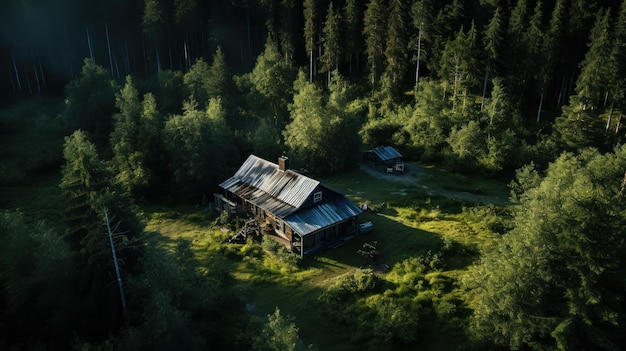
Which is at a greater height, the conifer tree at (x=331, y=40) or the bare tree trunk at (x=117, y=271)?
the conifer tree at (x=331, y=40)

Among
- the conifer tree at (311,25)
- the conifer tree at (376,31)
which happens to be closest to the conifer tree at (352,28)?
the conifer tree at (376,31)

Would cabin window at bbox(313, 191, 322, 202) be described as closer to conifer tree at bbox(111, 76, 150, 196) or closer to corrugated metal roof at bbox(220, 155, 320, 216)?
corrugated metal roof at bbox(220, 155, 320, 216)

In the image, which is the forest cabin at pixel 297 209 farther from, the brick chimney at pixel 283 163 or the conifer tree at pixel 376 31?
the conifer tree at pixel 376 31

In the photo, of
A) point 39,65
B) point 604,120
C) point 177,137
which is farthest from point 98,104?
point 604,120

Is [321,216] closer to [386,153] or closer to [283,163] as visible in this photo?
[283,163]

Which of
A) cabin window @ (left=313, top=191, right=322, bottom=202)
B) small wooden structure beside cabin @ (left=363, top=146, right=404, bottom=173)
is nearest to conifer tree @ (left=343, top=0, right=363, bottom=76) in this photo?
small wooden structure beside cabin @ (left=363, top=146, right=404, bottom=173)

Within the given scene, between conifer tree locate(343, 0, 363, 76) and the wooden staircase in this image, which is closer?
the wooden staircase
